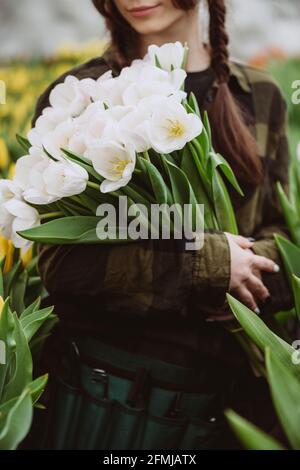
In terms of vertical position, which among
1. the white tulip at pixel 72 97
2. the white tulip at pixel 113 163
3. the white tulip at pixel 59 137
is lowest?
the white tulip at pixel 113 163

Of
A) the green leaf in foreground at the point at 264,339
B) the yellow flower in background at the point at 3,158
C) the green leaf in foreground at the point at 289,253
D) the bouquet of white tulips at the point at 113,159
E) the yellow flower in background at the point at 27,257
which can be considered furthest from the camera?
the yellow flower in background at the point at 3,158

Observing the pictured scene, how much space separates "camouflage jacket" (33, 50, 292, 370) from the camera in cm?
109

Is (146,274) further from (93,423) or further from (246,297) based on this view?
(93,423)

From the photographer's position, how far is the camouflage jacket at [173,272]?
1092 millimetres

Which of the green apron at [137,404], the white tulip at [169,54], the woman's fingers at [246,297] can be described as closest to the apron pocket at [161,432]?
the green apron at [137,404]

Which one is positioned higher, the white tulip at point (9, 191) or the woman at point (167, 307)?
the white tulip at point (9, 191)

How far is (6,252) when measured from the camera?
1.19m

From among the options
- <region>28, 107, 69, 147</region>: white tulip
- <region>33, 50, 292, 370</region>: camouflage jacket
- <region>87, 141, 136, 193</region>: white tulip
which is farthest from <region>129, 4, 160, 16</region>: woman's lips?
<region>87, 141, 136, 193</region>: white tulip

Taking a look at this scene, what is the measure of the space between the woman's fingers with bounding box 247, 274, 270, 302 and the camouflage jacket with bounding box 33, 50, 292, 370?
3cm

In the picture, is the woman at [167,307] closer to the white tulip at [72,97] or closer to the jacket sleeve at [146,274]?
the jacket sleeve at [146,274]

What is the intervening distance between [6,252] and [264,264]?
1.50 ft

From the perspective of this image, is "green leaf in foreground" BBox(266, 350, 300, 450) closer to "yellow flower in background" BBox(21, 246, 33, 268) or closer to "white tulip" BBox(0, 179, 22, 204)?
"white tulip" BBox(0, 179, 22, 204)

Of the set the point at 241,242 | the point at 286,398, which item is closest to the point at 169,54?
the point at 241,242
